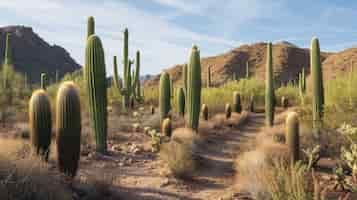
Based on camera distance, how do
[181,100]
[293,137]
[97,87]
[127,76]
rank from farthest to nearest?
[127,76] → [181,100] → [97,87] → [293,137]

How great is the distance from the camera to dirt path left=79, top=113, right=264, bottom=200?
6.76 metres

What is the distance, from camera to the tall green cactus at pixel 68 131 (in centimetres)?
616

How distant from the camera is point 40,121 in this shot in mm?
6234

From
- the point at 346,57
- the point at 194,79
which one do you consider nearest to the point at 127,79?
the point at 194,79

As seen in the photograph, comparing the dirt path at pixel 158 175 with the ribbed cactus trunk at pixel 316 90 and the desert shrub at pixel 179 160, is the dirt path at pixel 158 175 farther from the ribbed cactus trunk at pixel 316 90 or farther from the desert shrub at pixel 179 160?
the ribbed cactus trunk at pixel 316 90

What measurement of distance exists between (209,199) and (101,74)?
4.55 m

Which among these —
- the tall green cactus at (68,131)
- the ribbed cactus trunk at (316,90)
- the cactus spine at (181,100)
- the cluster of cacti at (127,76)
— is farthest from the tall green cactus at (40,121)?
the cluster of cacti at (127,76)

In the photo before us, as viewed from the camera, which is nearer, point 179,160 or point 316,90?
point 179,160

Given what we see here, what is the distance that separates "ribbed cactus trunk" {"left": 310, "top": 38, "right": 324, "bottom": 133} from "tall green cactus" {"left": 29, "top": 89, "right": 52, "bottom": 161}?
7958 mm

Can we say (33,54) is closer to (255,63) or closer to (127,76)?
(255,63)

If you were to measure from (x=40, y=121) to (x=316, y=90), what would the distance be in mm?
8705

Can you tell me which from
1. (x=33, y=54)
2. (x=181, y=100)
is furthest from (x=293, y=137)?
(x=33, y=54)

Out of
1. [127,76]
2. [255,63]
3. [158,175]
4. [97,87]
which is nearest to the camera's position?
[158,175]

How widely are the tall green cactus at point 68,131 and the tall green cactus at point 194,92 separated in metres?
6.41
